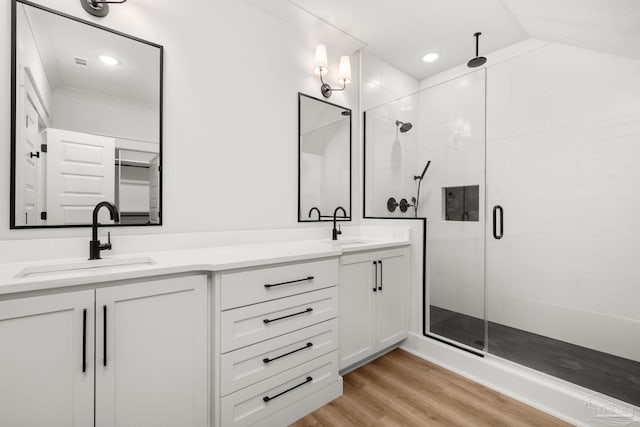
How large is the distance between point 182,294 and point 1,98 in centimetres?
121

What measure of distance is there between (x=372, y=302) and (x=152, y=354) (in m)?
1.40

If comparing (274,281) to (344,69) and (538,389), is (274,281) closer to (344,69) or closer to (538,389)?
(538,389)

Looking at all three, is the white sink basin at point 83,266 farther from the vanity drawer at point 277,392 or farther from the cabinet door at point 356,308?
the cabinet door at point 356,308

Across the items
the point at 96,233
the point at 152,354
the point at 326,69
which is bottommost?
the point at 152,354

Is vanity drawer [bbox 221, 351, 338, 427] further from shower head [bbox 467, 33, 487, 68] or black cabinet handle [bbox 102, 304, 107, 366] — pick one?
shower head [bbox 467, 33, 487, 68]

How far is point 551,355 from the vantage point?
200cm

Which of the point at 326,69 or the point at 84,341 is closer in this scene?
the point at 84,341

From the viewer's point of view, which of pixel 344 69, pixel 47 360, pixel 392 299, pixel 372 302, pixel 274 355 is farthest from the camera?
pixel 344 69

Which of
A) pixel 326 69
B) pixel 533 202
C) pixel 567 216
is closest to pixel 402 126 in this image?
pixel 326 69

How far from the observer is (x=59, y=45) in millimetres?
1411

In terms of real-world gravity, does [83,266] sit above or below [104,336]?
above

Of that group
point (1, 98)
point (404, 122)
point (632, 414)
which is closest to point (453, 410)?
point (632, 414)

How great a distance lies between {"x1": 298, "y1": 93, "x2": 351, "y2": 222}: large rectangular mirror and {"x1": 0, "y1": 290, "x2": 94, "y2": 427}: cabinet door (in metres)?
1.52

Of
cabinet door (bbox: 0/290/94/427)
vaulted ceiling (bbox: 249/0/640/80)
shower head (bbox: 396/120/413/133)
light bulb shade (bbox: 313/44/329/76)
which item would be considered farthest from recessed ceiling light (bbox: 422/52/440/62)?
cabinet door (bbox: 0/290/94/427)
